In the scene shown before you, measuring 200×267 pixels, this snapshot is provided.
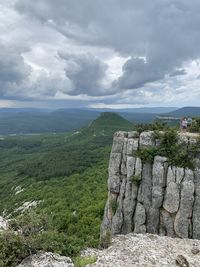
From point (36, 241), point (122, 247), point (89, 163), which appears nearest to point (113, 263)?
point (122, 247)

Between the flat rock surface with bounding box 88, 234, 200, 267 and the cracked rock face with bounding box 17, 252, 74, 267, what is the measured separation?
2347 mm

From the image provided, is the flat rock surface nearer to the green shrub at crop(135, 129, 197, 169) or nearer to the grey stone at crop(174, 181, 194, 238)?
the grey stone at crop(174, 181, 194, 238)

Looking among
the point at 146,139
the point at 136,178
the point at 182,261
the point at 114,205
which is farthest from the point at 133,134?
the point at 182,261

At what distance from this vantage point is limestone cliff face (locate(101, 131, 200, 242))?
120 ft

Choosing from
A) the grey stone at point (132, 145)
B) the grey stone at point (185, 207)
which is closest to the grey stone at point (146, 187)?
the grey stone at point (132, 145)

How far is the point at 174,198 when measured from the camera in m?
37.1

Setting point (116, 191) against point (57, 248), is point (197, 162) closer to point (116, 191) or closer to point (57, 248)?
point (116, 191)

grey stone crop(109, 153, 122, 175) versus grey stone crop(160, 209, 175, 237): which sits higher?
grey stone crop(109, 153, 122, 175)

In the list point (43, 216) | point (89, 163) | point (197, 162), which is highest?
point (197, 162)

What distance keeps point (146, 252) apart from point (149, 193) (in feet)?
30.9

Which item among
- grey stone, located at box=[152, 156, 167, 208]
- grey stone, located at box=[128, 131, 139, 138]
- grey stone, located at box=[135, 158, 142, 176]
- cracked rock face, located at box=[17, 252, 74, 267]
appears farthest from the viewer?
grey stone, located at box=[128, 131, 139, 138]

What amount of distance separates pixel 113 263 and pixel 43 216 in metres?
8.37

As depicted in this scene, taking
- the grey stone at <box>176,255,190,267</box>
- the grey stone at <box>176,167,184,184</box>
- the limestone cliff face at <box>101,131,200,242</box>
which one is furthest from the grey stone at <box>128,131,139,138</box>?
the grey stone at <box>176,255,190,267</box>

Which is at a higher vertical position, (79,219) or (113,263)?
(113,263)
